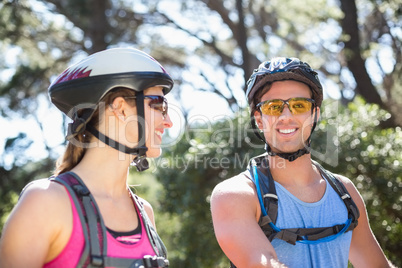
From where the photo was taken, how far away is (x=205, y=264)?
923 centimetres

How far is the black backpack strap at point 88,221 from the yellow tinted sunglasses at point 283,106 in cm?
171

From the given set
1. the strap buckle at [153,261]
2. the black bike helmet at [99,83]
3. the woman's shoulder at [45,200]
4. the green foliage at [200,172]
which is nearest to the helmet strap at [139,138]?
the black bike helmet at [99,83]

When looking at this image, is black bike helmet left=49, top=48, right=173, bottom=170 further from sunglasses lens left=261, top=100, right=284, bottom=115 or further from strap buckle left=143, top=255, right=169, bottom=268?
sunglasses lens left=261, top=100, right=284, bottom=115

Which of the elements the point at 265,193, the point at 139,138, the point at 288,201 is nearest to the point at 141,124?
the point at 139,138

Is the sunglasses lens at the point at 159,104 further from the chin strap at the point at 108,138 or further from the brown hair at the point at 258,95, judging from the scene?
the brown hair at the point at 258,95

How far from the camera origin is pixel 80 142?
9.21 feet

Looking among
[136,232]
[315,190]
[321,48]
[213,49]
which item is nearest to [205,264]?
[315,190]

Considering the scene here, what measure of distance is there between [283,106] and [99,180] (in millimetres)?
1624

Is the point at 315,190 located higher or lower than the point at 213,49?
lower

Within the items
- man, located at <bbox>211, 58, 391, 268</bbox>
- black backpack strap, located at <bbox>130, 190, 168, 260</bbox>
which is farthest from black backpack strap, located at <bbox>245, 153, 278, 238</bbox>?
black backpack strap, located at <bbox>130, 190, 168, 260</bbox>

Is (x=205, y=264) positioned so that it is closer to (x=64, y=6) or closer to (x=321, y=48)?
(x=64, y=6)

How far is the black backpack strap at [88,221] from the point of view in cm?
229

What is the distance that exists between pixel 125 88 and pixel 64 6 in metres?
14.5

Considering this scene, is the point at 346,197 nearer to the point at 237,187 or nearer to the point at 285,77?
the point at 237,187
